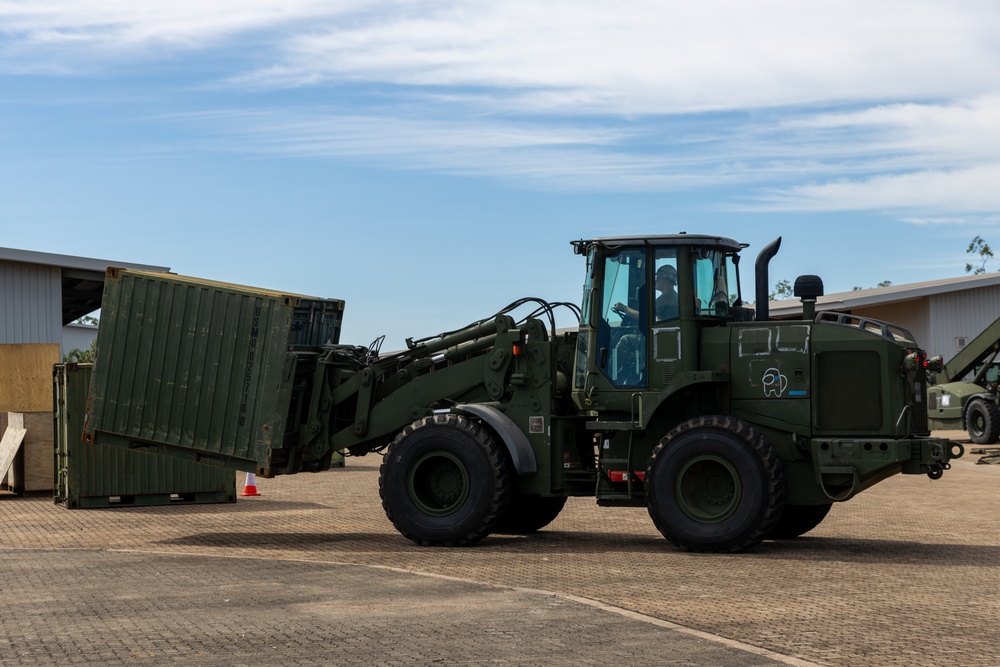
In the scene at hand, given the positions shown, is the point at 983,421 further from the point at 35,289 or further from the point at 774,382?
the point at 35,289

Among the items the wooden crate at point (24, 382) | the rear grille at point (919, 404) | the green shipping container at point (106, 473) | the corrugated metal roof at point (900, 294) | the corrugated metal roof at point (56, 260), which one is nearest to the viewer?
the rear grille at point (919, 404)

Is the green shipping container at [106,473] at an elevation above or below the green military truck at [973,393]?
below

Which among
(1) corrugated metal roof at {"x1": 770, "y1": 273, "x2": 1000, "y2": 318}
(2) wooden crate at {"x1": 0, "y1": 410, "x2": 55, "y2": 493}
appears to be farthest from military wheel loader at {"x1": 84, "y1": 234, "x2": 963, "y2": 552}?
(1) corrugated metal roof at {"x1": 770, "y1": 273, "x2": 1000, "y2": 318}

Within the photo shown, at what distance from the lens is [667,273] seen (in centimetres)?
1345

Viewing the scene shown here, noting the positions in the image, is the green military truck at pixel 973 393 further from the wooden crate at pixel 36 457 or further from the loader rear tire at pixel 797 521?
the wooden crate at pixel 36 457

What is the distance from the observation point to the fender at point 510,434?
13578mm

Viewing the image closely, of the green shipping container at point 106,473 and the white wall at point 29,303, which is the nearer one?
the green shipping container at point 106,473

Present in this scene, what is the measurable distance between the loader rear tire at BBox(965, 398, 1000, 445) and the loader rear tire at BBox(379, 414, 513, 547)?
21594 millimetres

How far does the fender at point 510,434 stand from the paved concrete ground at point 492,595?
0.88 meters

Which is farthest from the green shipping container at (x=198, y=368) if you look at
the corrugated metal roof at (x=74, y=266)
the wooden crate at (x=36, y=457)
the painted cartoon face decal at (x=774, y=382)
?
the corrugated metal roof at (x=74, y=266)

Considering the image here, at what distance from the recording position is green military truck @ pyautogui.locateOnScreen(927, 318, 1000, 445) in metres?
31.9

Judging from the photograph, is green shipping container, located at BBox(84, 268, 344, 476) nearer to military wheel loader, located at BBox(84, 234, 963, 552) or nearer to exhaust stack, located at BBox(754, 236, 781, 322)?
military wheel loader, located at BBox(84, 234, 963, 552)

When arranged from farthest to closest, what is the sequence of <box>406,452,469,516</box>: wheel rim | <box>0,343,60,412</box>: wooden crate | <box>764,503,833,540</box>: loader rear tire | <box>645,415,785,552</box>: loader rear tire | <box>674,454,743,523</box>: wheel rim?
1. <box>0,343,60,412</box>: wooden crate
2. <box>764,503,833,540</box>: loader rear tire
3. <box>406,452,469,516</box>: wheel rim
4. <box>674,454,743,523</box>: wheel rim
5. <box>645,415,785,552</box>: loader rear tire

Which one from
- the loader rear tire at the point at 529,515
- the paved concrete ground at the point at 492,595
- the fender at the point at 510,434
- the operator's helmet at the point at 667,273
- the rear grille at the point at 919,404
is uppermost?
the operator's helmet at the point at 667,273
